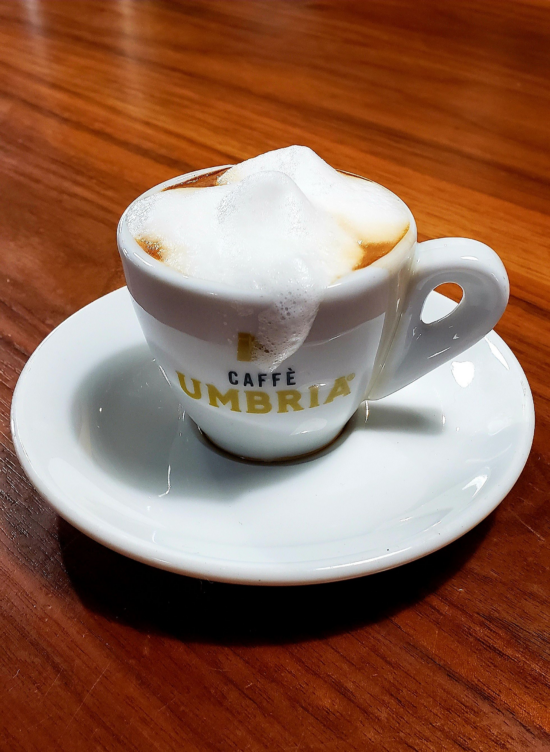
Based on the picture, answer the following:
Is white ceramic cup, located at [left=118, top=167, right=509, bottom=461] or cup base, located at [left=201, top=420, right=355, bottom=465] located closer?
white ceramic cup, located at [left=118, top=167, right=509, bottom=461]

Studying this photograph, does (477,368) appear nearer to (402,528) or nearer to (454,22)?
(402,528)

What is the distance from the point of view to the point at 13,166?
1.04m

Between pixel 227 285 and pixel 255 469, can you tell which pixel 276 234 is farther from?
pixel 255 469

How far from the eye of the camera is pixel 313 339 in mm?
477

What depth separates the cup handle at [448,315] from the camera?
1.72ft

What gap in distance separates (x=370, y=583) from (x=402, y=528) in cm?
5

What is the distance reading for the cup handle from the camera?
20.7 inches

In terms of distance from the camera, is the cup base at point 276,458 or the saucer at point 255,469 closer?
the saucer at point 255,469

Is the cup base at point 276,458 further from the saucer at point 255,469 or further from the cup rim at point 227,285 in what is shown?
the cup rim at point 227,285

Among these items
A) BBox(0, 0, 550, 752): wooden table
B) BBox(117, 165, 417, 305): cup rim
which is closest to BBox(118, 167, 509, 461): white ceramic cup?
BBox(117, 165, 417, 305): cup rim

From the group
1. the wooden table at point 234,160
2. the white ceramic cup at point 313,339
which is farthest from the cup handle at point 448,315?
the wooden table at point 234,160

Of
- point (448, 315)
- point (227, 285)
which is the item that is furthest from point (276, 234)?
point (448, 315)

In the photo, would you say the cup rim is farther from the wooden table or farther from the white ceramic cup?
the wooden table

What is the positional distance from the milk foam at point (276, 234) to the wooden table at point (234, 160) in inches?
7.7
